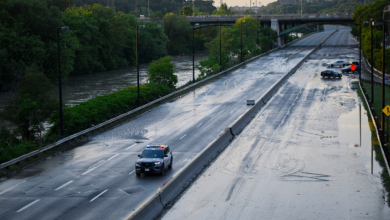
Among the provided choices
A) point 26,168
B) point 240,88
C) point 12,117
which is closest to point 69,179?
point 26,168

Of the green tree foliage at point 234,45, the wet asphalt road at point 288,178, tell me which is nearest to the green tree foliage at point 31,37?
the green tree foliage at point 234,45

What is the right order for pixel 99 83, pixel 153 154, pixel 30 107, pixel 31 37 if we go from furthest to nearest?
pixel 99 83 < pixel 31 37 < pixel 30 107 < pixel 153 154

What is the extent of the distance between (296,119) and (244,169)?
16.5 metres

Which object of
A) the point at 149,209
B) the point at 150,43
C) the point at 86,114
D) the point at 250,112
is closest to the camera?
the point at 149,209

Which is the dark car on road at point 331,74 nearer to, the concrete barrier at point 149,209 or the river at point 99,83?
the river at point 99,83

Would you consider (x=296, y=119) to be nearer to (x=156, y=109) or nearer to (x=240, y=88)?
(x=156, y=109)

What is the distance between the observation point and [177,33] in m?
143

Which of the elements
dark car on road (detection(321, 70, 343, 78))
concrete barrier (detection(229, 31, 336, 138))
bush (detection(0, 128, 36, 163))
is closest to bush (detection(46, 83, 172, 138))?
bush (detection(0, 128, 36, 163))

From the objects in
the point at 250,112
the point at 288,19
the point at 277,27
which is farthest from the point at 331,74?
the point at 288,19

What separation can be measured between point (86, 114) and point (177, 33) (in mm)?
106617

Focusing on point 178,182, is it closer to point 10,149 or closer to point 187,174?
point 187,174

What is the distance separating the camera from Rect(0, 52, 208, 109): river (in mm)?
65419

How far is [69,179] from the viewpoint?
25234 mm

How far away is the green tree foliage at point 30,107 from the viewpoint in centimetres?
3356
